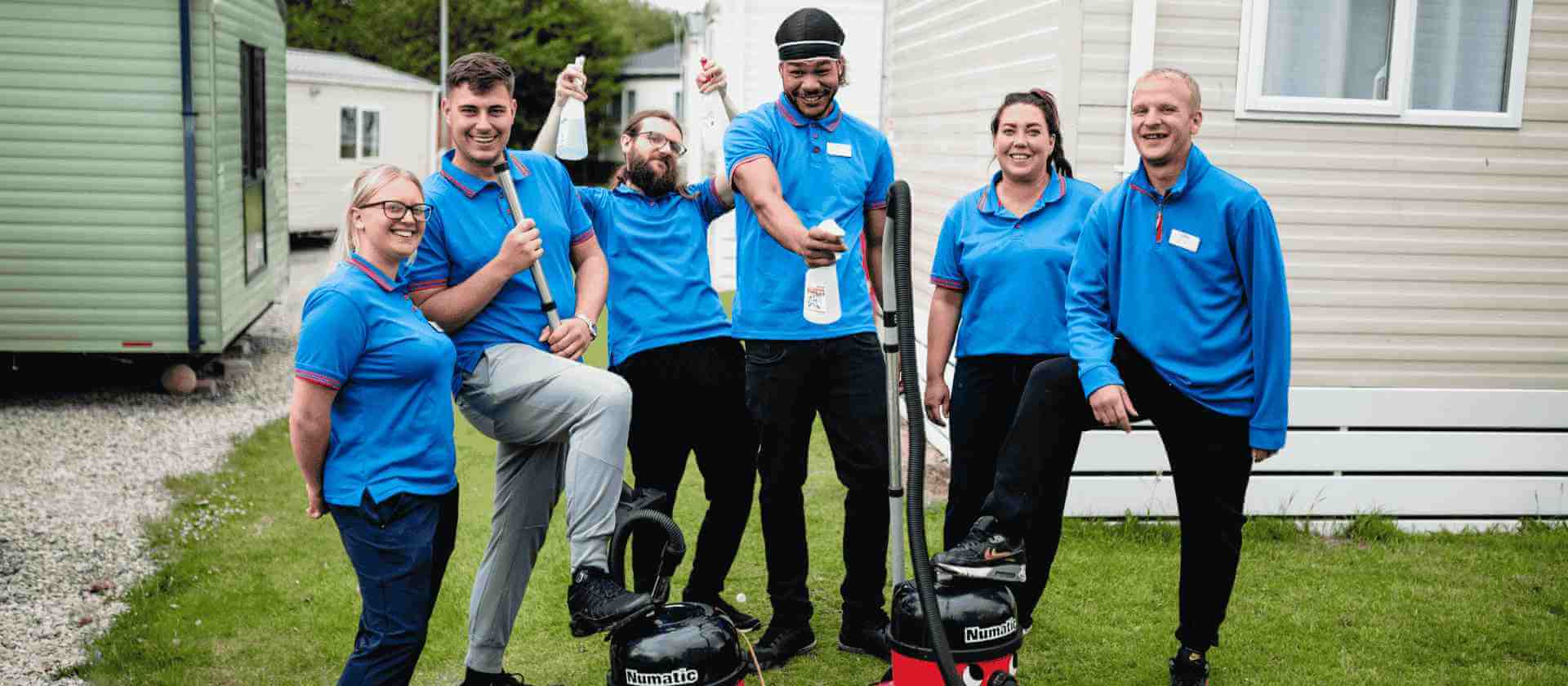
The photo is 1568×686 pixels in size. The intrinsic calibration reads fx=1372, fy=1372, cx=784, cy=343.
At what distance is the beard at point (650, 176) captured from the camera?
4562mm

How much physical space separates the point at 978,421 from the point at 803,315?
0.69m

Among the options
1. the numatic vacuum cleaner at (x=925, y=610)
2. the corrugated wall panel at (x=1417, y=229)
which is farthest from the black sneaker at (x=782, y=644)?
the corrugated wall panel at (x=1417, y=229)

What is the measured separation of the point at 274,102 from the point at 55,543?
23.0 feet

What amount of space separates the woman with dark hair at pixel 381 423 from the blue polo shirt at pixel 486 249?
0.24 metres

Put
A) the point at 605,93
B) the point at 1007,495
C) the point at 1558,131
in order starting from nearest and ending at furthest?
the point at 1007,495, the point at 1558,131, the point at 605,93

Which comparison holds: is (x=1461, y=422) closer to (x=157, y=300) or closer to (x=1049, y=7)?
(x=1049, y=7)

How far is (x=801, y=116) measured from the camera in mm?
4406

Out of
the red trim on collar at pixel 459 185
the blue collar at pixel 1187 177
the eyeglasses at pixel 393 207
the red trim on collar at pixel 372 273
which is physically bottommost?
the red trim on collar at pixel 372 273

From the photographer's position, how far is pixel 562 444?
4059mm

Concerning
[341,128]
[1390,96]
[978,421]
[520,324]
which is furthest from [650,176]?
[341,128]

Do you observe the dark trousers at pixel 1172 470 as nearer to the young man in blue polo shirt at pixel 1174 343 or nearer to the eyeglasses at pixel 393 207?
the young man in blue polo shirt at pixel 1174 343

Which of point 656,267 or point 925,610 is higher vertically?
point 656,267

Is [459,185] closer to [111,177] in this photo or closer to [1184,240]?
[1184,240]

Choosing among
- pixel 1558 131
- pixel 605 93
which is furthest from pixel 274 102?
pixel 605 93
